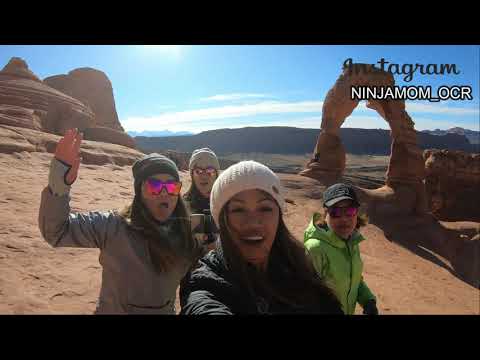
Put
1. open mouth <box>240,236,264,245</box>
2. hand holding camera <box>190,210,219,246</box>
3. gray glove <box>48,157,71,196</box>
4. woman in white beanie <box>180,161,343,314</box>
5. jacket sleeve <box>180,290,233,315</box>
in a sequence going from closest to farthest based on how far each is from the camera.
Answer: jacket sleeve <box>180,290,233,315</box>
woman in white beanie <box>180,161,343,314</box>
open mouth <box>240,236,264,245</box>
gray glove <box>48,157,71,196</box>
hand holding camera <box>190,210,219,246</box>

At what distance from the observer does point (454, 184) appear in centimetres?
1880

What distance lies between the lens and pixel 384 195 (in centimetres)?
1327

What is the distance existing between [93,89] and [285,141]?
166ft

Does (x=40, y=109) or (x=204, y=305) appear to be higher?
(x=40, y=109)

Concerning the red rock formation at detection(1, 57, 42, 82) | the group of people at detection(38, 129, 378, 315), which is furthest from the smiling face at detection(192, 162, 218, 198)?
the red rock formation at detection(1, 57, 42, 82)

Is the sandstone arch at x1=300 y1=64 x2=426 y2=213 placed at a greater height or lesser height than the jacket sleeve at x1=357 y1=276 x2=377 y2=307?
greater

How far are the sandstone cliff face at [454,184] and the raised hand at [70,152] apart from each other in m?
21.1

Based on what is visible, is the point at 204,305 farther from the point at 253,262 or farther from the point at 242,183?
the point at 242,183

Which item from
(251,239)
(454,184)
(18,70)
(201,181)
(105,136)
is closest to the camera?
(251,239)

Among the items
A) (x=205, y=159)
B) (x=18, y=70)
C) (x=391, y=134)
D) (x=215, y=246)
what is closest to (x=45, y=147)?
(x=205, y=159)

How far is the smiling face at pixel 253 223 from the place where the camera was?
60.0 inches

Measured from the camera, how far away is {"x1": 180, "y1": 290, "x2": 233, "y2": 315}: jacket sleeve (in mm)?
1253

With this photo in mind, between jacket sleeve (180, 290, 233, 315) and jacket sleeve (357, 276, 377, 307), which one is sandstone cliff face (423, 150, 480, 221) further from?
jacket sleeve (180, 290, 233, 315)

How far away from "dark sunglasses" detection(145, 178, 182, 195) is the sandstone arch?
12.4 metres
